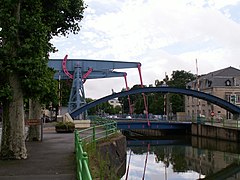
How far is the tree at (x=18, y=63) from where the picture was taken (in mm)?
10906

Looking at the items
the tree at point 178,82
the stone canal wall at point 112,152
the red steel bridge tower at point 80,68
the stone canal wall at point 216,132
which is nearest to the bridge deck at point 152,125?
the stone canal wall at point 216,132

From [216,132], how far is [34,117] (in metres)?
25.0

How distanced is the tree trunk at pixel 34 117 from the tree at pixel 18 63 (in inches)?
250

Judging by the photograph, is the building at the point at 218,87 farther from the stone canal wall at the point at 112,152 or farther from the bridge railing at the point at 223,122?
the stone canal wall at the point at 112,152

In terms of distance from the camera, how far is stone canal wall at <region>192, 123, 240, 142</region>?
3369 cm

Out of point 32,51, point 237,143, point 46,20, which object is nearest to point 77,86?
point 237,143

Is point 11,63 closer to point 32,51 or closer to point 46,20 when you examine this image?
point 32,51

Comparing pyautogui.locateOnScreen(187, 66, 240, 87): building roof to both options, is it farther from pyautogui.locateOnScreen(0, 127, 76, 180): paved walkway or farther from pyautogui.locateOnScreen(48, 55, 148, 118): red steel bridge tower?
pyautogui.locateOnScreen(0, 127, 76, 180): paved walkway

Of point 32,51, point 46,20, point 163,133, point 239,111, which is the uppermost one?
point 46,20

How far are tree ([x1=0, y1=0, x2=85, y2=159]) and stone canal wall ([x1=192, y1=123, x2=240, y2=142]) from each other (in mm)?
25370

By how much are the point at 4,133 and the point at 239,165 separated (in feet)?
48.7

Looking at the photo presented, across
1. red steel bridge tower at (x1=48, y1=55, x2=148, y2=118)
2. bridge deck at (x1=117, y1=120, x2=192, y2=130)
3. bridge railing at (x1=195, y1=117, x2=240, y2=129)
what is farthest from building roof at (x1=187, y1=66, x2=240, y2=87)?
red steel bridge tower at (x1=48, y1=55, x2=148, y2=118)

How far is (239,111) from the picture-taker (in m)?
41.7

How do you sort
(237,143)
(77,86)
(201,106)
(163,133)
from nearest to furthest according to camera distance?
(237,143) → (77,86) → (163,133) → (201,106)
